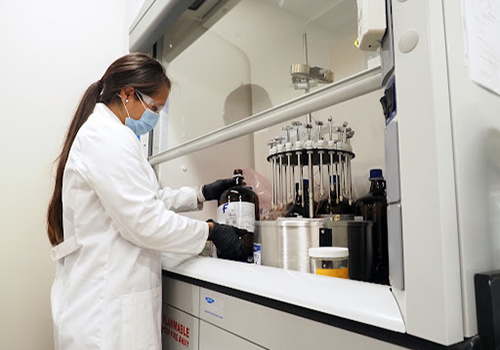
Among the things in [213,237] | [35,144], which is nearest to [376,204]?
[213,237]

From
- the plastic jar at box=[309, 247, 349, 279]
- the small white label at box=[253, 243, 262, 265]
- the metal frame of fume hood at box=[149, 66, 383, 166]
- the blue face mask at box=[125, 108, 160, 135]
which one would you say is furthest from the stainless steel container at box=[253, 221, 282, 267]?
the blue face mask at box=[125, 108, 160, 135]

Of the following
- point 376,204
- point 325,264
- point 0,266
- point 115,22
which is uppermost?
point 115,22

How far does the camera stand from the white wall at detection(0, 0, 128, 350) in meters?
1.37

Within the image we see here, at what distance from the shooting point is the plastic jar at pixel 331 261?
653 mm

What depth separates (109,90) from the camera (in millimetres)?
1075

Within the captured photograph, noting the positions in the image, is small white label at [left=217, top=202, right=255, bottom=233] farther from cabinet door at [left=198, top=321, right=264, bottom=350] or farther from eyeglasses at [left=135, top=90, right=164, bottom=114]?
eyeglasses at [left=135, top=90, right=164, bottom=114]

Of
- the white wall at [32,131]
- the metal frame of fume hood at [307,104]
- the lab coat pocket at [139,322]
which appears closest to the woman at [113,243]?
the lab coat pocket at [139,322]

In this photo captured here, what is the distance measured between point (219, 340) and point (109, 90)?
2.62 ft

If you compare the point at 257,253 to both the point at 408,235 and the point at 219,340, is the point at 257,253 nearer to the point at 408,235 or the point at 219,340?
the point at 219,340

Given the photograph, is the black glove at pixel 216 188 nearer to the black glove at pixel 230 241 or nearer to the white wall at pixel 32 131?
the black glove at pixel 230 241

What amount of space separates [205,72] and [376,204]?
1.05 meters

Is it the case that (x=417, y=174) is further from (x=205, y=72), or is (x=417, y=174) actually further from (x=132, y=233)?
(x=205, y=72)

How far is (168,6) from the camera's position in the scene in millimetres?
1231

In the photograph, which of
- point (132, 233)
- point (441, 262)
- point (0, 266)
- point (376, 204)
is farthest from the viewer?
point (0, 266)
